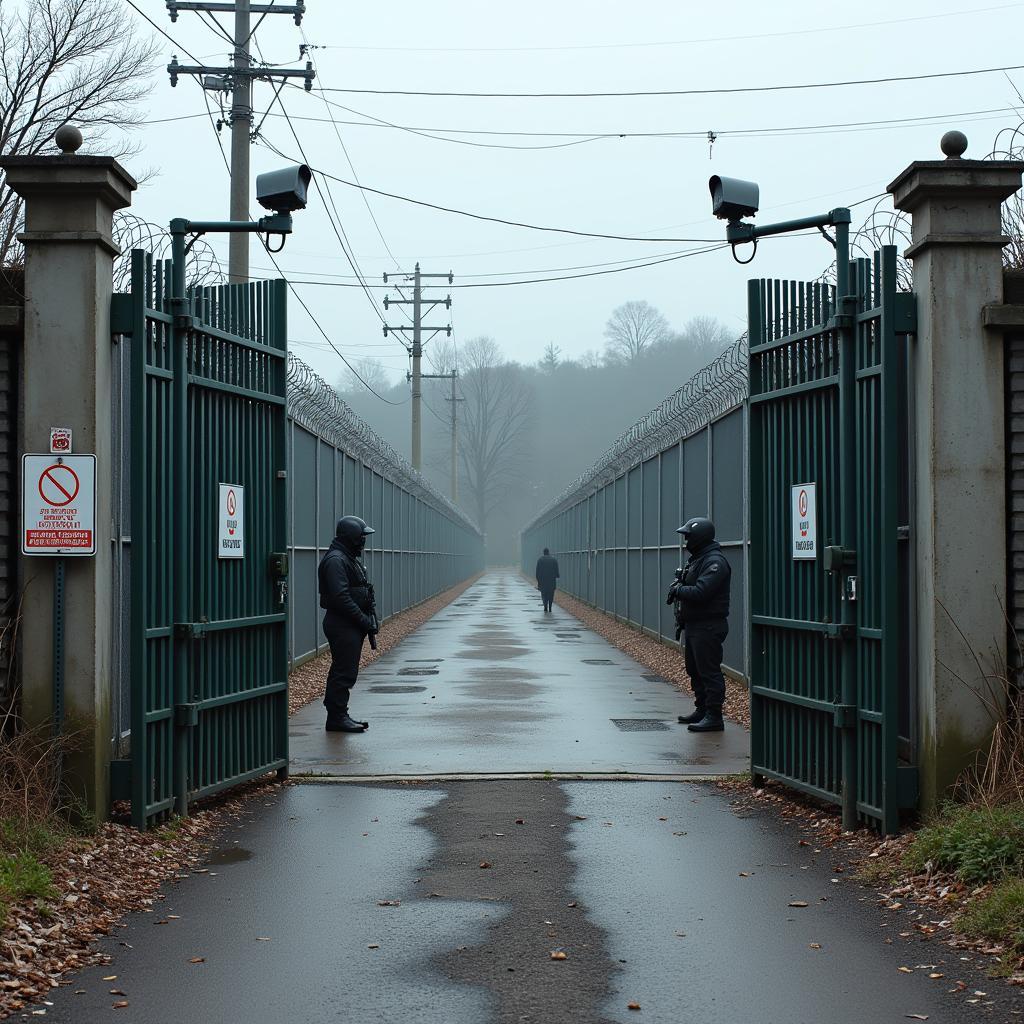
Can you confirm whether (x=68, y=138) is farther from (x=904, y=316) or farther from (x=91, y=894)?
(x=904, y=316)

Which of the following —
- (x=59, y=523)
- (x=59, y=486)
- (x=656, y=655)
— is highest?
(x=59, y=486)

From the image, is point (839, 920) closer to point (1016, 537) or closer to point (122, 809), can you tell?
point (1016, 537)

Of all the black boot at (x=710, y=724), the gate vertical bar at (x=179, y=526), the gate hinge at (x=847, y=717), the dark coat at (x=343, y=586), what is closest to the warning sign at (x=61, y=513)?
the gate vertical bar at (x=179, y=526)

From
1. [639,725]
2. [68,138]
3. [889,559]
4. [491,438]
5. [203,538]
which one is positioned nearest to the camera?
[889,559]

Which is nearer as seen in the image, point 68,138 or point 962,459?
point 962,459

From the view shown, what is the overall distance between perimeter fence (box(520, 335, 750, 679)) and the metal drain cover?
3.19 feet

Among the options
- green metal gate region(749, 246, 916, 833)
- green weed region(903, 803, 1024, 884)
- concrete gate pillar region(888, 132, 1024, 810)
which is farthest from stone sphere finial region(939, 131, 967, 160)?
green weed region(903, 803, 1024, 884)

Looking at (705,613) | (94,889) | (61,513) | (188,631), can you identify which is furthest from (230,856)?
(705,613)

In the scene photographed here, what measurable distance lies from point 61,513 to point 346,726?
16.2ft

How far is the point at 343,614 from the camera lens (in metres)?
11.7

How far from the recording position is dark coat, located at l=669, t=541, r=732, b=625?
38.5ft

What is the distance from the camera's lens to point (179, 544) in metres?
7.83

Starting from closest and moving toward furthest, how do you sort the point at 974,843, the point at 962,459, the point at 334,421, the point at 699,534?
the point at 974,843
the point at 962,459
the point at 699,534
the point at 334,421

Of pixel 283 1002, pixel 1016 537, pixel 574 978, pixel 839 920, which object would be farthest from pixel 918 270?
pixel 283 1002
